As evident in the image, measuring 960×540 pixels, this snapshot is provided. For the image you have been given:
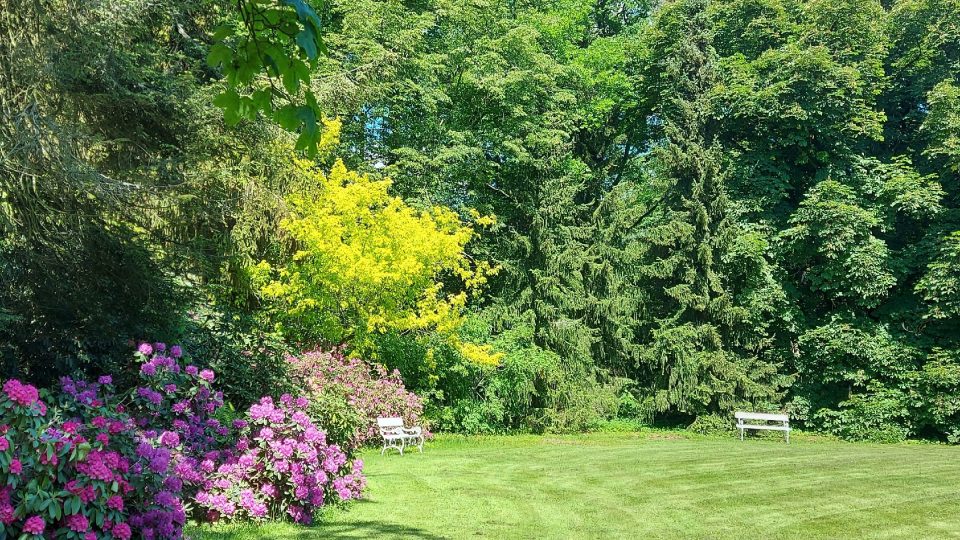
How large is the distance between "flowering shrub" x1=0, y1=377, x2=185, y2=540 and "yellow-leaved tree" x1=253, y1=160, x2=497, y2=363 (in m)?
9.06

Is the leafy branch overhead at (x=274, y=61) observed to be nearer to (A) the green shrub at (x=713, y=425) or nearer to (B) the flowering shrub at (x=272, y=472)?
(B) the flowering shrub at (x=272, y=472)

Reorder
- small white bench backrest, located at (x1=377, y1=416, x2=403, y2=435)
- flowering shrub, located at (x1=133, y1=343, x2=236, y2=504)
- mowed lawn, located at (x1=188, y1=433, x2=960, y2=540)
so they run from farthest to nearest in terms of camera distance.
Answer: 1. small white bench backrest, located at (x1=377, y1=416, x2=403, y2=435)
2. mowed lawn, located at (x1=188, y1=433, x2=960, y2=540)
3. flowering shrub, located at (x1=133, y1=343, x2=236, y2=504)

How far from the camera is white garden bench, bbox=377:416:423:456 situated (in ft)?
43.2

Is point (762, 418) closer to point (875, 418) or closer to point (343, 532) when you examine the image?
point (875, 418)

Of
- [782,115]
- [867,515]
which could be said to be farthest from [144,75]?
[782,115]

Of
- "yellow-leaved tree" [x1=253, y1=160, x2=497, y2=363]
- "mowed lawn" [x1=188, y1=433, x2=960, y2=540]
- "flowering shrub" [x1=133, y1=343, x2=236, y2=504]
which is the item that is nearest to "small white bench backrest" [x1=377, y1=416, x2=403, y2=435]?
"mowed lawn" [x1=188, y1=433, x2=960, y2=540]

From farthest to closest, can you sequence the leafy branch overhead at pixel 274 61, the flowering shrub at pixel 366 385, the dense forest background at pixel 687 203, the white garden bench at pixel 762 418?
the dense forest background at pixel 687 203 < the white garden bench at pixel 762 418 < the flowering shrub at pixel 366 385 < the leafy branch overhead at pixel 274 61

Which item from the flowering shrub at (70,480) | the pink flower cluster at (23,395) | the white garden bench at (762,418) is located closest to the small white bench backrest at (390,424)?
the flowering shrub at (70,480)

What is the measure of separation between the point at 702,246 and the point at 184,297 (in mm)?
17092

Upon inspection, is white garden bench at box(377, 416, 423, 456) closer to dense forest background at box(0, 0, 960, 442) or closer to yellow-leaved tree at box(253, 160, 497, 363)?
yellow-leaved tree at box(253, 160, 497, 363)

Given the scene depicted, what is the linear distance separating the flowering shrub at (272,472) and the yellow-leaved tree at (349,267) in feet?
23.3

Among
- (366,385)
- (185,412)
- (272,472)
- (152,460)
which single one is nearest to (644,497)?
(272,472)

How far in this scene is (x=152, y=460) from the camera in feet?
15.6

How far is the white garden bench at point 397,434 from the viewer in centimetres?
1316
